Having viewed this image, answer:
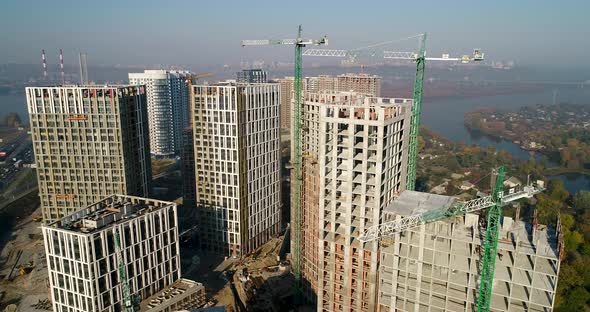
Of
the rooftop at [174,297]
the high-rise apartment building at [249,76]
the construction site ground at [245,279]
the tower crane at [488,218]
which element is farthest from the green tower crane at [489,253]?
the high-rise apartment building at [249,76]

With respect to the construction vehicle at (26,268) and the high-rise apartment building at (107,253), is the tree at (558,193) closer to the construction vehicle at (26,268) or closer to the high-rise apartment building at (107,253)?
the high-rise apartment building at (107,253)

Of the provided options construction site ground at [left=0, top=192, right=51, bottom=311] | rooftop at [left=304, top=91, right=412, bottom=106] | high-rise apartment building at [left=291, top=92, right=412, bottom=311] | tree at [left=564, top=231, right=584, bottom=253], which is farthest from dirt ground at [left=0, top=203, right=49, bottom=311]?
tree at [left=564, top=231, right=584, bottom=253]

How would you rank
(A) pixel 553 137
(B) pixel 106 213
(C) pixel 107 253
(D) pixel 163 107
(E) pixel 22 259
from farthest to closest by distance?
1. (A) pixel 553 137
2. (D) pixel 163 107
3. (E) pixel 22 259
4. (B) pixel 106 213
5. (C) pixel 107 253

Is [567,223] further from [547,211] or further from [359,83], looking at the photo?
[359,83]

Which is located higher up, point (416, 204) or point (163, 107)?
point (163, 107)

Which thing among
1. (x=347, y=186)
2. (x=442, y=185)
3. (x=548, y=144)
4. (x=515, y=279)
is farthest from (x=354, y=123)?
(x=548, y=144)

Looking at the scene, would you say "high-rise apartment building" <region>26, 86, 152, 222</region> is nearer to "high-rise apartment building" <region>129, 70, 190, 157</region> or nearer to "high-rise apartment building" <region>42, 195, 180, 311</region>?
"high-rise apartment building" <region>42, 195, 180, 311</region>

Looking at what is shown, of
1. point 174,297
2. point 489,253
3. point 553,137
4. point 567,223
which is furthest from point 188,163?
point 553,137
